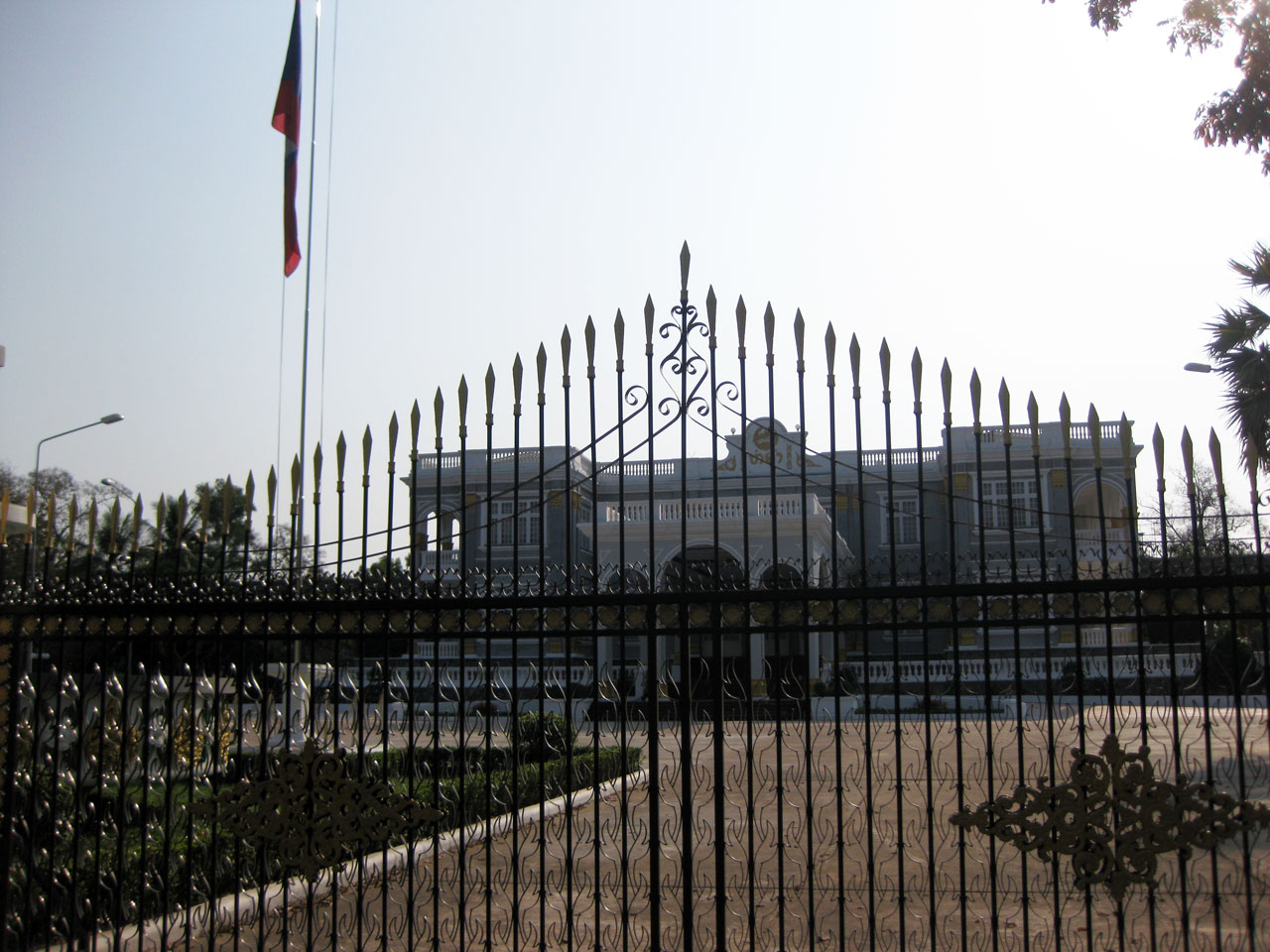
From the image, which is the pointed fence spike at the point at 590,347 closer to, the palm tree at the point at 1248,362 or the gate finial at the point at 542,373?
the gate finial at the point at 542,373

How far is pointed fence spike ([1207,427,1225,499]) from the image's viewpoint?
399cm

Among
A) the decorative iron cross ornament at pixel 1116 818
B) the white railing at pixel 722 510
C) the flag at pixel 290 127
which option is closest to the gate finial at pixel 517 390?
the decorative iron cross ornament at pixel 1116 818

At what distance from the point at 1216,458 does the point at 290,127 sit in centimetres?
703

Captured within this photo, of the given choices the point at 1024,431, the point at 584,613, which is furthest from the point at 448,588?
the point at 1024,431

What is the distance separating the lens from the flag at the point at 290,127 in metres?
8.38

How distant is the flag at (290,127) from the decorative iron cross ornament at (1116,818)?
22.8 ft

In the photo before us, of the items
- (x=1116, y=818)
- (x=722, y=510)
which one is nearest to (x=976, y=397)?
(x=1116, y=818)

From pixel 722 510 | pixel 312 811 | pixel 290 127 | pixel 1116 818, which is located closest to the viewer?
pixel 1116 818

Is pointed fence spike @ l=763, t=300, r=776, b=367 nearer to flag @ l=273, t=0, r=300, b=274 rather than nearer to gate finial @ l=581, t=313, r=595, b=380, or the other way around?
gate finial @ l=581, t=313, r=595, b=380

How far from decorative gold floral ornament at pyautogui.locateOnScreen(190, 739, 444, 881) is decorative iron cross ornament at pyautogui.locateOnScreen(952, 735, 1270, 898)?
2.28 m

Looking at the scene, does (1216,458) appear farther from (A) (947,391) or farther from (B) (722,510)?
(B) (722,510)

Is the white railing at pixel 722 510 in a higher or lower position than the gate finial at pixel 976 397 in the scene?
higher

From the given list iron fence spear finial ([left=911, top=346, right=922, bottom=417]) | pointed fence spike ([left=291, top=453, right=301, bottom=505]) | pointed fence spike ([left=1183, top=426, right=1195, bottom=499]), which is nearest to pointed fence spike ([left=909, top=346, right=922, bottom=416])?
iron fence spear finial ([left=911, top=346, right=922, bottom=417])

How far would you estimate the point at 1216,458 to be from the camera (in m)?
4.04
